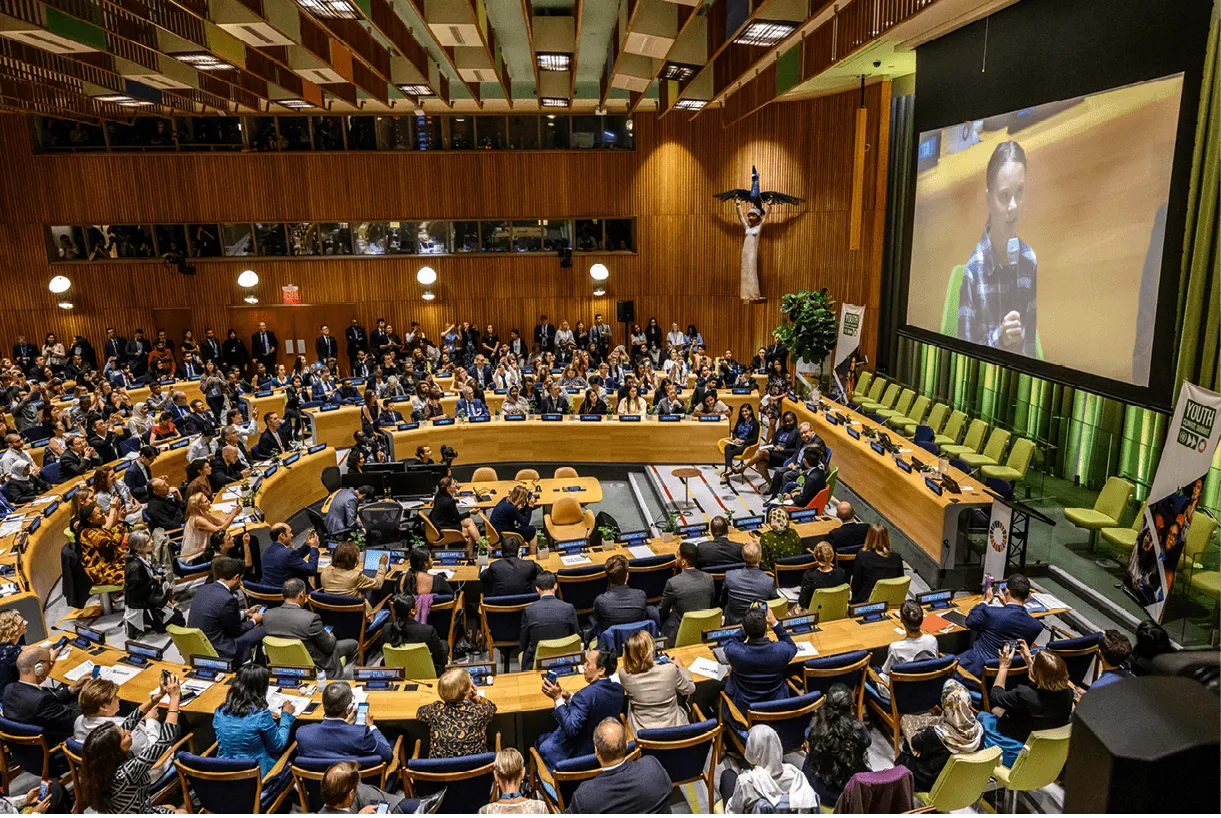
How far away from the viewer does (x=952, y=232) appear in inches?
485

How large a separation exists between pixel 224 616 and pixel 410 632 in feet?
4.87

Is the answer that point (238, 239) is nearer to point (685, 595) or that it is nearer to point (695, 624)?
point (685, 595)

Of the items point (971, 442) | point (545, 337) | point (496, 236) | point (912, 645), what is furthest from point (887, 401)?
→ point (496, 236)

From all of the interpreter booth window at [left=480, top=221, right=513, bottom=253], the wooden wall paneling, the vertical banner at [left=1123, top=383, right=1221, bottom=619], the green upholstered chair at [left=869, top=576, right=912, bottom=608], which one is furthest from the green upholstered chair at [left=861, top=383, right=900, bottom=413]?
the interpreter booth window at [left=480, top=221, right=513, bottom=253]

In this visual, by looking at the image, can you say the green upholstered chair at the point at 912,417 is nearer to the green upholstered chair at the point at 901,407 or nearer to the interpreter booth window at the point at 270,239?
the green upholstered chair at the point at 901,407

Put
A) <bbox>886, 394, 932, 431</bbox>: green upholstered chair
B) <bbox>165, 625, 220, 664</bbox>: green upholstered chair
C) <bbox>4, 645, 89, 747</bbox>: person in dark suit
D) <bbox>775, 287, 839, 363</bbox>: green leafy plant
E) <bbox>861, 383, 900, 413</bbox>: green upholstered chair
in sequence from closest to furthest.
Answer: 1. <bbox>4, 645, 89, 747</bbox>: person in dark suit
2. <bbox>165, 625, 220, 664</bbox>: green upholstered chair
3. <bbox>886, 394, 932, 431</bbox>: green upholstered chair
4. <bbox>861, 383, 900, 413</bbox>: green upholstered chair
5. <bbox>775, 287, 839, 363</bbox>: green leafy plant

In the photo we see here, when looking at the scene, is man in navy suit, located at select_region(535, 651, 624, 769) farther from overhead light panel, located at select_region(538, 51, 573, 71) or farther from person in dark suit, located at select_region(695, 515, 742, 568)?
overhead light panel, located at select_region(538, 51, 573, 71)

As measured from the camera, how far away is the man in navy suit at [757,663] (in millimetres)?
4832

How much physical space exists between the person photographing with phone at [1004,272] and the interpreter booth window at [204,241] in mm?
16440

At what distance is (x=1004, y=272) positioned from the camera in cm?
1096

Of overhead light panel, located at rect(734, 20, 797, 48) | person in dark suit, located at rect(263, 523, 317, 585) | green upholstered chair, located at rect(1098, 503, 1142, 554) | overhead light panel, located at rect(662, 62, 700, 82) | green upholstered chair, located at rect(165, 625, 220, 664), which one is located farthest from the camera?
overhead light panel, located at rect(662, 62, 700, 82)

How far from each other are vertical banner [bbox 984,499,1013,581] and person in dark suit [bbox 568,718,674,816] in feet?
16.9

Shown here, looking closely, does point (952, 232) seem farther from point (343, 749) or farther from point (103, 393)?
point (103, 393)

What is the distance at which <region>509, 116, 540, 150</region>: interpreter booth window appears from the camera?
18.8m
